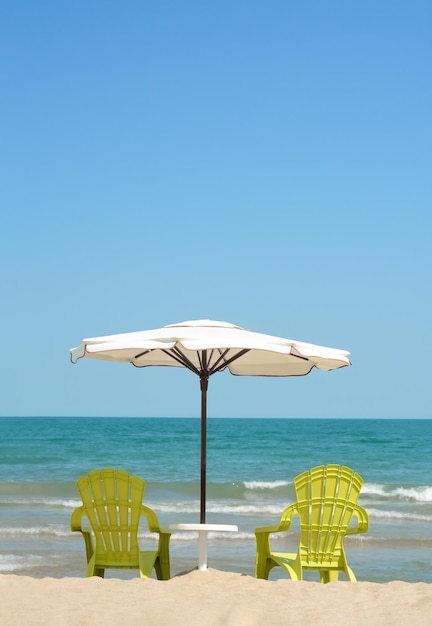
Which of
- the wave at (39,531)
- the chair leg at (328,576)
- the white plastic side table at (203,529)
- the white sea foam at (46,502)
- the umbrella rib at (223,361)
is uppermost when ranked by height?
the umbrella rib at (223,361)

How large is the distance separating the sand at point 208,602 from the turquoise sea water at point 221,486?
2.74 metres

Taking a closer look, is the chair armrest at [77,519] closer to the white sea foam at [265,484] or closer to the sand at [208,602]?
the sand at [208,602]

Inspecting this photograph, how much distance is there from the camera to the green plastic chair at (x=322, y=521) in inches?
228

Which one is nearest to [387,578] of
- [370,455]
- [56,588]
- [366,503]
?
[56,588]

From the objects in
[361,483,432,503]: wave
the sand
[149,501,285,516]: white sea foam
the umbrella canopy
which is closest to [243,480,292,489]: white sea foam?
[361,483,432,503]: wave

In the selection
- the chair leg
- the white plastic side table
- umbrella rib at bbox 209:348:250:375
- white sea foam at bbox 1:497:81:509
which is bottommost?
white sea foam at bbox 1:497:81:509

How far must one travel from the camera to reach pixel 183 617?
4480 millimetres

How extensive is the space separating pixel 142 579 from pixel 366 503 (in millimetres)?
10491

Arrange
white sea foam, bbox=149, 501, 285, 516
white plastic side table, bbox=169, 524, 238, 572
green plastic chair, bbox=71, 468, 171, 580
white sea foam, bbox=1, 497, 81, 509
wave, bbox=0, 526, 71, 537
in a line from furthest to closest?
1. white sea foam, bbox=1, 497, 81, 509
2. white sea foam, bbox=149, 501, 285, 516
3. wave, bbox=0, 526, 71, 537
4. green plastic chair, bbox=71, 468, 171, 580
5. white plastic side table, bbox=169, 524, 238, 572

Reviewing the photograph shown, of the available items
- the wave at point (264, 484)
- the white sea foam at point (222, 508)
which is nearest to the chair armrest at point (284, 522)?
the white sea foam at point (222, 508)

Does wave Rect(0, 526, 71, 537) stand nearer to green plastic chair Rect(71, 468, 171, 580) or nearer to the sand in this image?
green plastic chair Rect(71, 468, 171, 580)

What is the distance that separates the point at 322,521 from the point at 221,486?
491 inches

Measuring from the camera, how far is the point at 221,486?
59.3 ft

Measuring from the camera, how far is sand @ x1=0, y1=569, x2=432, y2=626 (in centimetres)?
446
